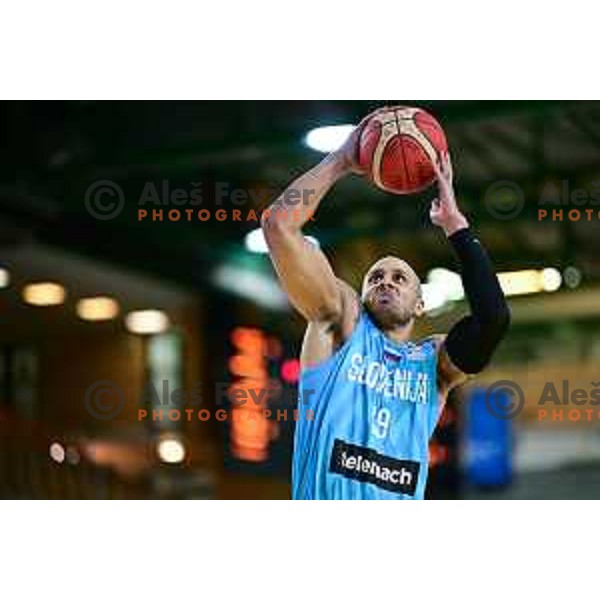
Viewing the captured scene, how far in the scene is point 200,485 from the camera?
504 cm

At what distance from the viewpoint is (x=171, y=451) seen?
5027 millimetres

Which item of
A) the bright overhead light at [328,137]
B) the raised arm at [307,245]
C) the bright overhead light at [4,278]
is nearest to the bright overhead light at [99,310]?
the bright overhead light at [4,278]

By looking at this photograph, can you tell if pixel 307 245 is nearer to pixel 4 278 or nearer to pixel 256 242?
pixel 256 242

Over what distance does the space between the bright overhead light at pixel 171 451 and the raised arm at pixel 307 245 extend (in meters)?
0.74

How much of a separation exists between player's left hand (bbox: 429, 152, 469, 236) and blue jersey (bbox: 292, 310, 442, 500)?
0.45 metres

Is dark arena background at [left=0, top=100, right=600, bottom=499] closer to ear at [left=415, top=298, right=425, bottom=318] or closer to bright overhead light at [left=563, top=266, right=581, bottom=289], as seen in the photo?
bright overhead light at [left=563, top=266, right=581, bottom=289]

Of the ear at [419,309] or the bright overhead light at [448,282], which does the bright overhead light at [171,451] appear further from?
the bright overhead light at [448,282]

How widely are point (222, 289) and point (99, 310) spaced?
51 cm

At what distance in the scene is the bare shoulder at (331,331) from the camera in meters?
4.80
